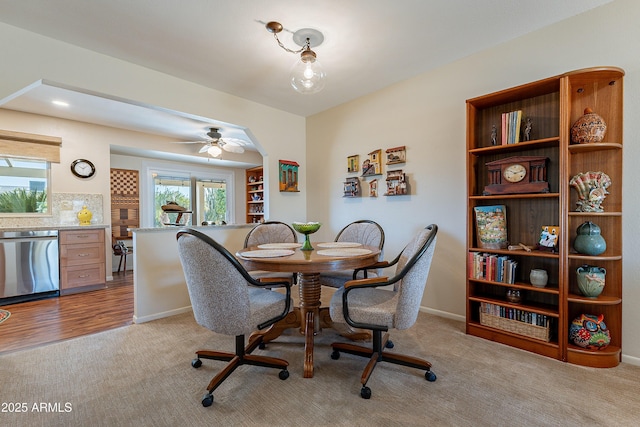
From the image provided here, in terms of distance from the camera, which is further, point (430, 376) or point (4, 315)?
point (4, 315)

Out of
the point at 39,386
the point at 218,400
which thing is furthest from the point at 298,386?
the point at 39,386

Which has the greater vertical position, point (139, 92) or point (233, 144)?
point (139, 92)

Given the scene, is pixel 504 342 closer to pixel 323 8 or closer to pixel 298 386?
pixel 298 386

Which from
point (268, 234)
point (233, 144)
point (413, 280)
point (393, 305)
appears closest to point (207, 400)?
point (393, 305)

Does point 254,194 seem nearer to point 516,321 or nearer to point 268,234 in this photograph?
point 268,234

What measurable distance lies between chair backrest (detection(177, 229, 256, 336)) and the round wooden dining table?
1.02 ft

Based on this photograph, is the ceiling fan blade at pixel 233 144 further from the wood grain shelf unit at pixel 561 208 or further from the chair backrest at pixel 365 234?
the wood grain shelf unit at pixel 561 208

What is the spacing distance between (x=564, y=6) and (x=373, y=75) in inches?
60.1

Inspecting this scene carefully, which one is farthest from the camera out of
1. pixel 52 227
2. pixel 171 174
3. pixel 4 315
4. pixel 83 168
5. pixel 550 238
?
pixel 171 174

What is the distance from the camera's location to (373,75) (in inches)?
118

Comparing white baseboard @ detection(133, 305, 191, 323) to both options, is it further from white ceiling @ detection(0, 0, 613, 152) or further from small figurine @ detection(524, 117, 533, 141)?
small figurine @ detection(524, 117, 533, 141)

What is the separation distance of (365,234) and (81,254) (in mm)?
4001

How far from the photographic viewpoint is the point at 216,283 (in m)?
1.48

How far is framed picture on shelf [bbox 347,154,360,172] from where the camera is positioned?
11.8 ft
